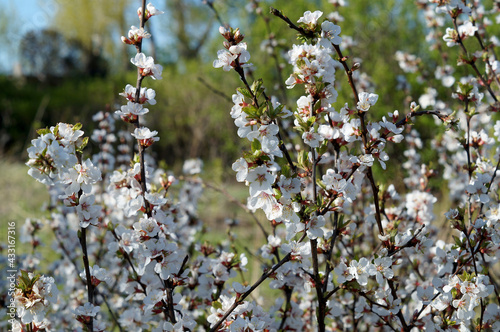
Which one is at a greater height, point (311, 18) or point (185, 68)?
point (185, 68)

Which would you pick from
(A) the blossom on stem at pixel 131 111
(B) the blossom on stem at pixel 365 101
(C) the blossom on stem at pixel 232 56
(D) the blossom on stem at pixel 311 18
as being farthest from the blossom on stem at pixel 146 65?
(B) the blossom on stem at pixel 365 101

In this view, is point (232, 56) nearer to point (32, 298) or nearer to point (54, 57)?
point (32, 298)

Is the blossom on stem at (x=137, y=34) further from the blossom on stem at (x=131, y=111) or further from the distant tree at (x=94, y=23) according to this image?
the distant tree at (x=94, y=23)

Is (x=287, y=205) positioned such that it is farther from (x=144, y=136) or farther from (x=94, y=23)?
(x=94, y=23)

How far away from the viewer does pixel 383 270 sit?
1369 millimetres

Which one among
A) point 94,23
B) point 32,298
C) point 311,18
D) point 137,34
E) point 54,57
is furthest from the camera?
point 94,23

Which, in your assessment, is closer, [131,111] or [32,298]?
[32,298]

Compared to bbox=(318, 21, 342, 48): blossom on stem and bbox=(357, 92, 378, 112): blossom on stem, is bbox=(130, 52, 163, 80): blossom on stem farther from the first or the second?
bbox=(357, 92, 378, 112): blossom on stem

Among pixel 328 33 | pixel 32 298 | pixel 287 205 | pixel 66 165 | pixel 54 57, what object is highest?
pixel 54 57

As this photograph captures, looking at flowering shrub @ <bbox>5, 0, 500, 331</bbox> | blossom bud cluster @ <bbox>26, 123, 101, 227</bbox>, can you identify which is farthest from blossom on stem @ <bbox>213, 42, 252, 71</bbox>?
blossom bud cluster @ <bbox>26, 123, 101, 227</bbox>

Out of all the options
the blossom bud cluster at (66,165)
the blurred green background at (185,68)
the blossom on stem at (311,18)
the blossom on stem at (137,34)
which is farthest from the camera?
the blurred green background at (185,68)

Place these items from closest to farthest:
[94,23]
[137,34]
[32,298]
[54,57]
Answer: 1. [32,298]
2. [137,34]
3. [54,57]
4. [94,23]

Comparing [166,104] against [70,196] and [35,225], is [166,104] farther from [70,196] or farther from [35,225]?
[70,196]

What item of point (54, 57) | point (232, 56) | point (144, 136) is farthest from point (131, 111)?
point (54, 57)
